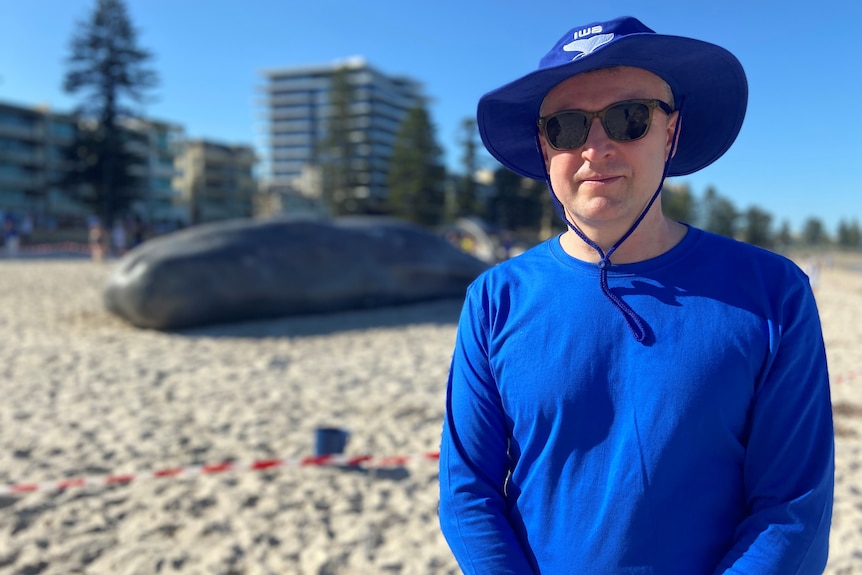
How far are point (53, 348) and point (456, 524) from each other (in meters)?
7.57

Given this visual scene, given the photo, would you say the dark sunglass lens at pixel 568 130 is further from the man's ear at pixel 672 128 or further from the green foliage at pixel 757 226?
the green foliage at pixel 757 226

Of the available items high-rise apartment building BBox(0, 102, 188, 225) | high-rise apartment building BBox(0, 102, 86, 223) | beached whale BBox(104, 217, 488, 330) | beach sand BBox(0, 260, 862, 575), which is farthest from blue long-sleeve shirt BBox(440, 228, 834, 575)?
high-rise apartment building BBox(0, 102, 86, 223)

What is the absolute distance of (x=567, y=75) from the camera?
4.55ft

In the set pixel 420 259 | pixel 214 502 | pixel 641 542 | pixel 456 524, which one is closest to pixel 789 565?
pixel 641 542

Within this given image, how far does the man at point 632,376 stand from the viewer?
1247 mm

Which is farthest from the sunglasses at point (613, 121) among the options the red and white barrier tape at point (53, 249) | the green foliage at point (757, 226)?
the green foliage at point (757, 226)

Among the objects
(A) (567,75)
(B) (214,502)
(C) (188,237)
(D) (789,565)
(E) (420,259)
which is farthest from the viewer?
(E) (420,259)

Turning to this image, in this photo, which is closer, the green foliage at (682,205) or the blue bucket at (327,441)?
the blue bucket at (327,441)

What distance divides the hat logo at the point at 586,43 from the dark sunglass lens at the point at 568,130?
Answer: 12 cm

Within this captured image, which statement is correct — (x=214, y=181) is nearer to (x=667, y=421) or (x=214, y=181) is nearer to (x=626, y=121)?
(x=626, y=121)

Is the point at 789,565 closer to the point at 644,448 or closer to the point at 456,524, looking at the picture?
the point at 644,448

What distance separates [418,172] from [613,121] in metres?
47.1

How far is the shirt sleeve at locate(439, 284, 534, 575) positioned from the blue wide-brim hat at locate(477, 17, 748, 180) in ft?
1.45

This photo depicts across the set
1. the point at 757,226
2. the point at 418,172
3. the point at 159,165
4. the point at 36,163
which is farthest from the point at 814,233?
the point at 36,163
